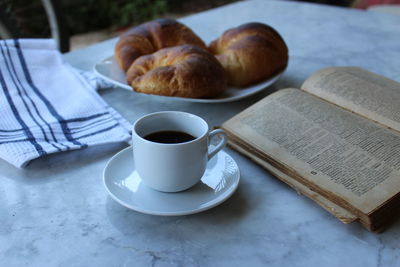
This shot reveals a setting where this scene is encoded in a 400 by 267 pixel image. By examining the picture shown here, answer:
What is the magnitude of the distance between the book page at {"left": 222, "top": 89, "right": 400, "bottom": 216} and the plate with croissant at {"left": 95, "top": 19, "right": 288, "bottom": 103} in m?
0.10

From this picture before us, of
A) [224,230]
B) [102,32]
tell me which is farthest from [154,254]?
[102,32]

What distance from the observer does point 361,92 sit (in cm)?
73

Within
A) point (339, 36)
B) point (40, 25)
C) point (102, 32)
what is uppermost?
point (339, 36)

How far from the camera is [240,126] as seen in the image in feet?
2.18

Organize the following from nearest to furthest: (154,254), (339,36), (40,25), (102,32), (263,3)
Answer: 1. (154,254)
2. (339,36)
3. (263,3)
4. (40,25)
5. (102,32)

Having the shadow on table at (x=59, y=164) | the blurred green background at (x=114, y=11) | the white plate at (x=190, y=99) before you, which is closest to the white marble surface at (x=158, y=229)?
the shadow on table at (x=59, y=164)

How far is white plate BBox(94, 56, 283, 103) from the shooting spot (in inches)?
29.8

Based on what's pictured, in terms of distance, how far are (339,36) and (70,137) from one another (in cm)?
84

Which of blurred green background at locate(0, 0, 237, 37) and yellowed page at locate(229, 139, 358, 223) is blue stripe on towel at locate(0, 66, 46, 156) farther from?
blurred green background at locate(0, 0, 237, 37)

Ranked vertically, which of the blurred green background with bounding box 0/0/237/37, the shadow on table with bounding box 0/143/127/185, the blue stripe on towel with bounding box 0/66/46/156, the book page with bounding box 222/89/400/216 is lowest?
the blurred green background with bounding box 0/0/237/37

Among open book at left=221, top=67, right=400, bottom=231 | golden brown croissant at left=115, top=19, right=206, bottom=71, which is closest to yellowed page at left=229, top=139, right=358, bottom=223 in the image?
open book at left=221, top=67, right=400, bottom=231

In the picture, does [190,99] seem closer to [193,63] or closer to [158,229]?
[193,63]

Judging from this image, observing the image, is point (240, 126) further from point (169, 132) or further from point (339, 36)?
point (339, 36)

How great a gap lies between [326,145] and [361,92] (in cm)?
18
